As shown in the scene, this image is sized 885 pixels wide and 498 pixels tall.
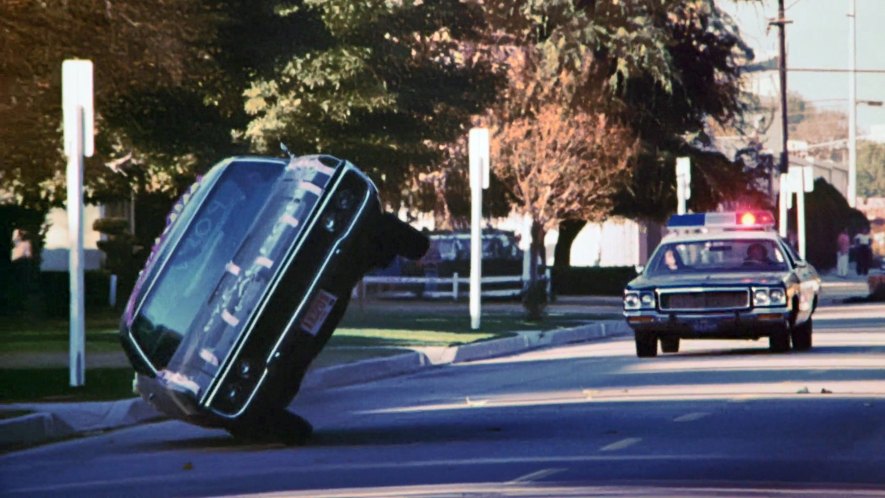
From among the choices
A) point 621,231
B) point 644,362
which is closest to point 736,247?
point 644,362

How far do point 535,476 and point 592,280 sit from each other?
41539mm

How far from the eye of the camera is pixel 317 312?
14.6 meters

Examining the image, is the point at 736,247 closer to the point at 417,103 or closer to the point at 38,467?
the point at 417,103

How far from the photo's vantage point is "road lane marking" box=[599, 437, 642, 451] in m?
14.0

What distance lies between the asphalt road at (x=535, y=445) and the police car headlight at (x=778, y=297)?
2.27m

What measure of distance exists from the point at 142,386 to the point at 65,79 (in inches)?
265

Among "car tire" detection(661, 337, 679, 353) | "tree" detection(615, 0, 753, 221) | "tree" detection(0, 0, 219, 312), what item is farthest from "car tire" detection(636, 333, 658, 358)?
"tree" detection(615, 0, 753, 221)

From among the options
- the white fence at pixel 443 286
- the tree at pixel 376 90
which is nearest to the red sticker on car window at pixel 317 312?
the tree at pixel 376 90

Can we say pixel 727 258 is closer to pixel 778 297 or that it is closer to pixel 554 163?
pixel 778 297

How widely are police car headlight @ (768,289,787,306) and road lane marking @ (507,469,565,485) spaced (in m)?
12.9

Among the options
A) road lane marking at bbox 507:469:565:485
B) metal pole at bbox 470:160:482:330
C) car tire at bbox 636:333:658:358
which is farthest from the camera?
metal pole at bbox 470:160:482:330

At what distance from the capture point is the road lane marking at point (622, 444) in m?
14.0

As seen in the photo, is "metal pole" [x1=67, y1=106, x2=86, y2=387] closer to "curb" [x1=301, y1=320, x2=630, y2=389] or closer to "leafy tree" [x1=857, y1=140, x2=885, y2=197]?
"curb" [x1=301, y1=320, x2=630, y2=389]

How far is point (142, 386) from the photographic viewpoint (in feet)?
47.4
